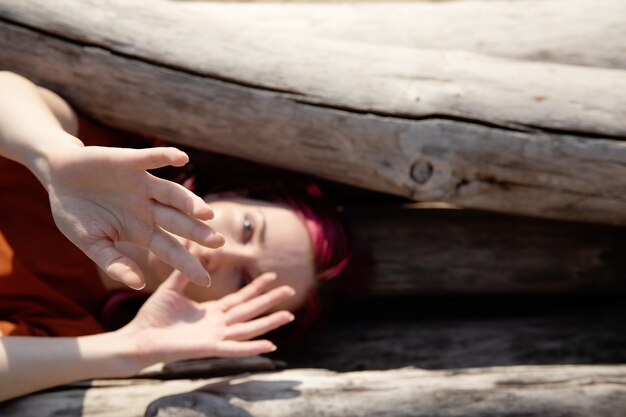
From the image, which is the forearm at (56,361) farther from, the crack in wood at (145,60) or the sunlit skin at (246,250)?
the crack in wood at (145,60)

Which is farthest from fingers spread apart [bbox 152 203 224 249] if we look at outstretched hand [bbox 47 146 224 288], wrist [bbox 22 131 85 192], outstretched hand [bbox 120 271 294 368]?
outstretched hand [bbox 120 271 294 368]

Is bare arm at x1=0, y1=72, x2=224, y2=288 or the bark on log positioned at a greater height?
bare arm at x1=0, y1=72, x2=224, y2=288

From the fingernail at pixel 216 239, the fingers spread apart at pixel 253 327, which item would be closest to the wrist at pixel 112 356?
the fingers spread apart at pixel 253 327

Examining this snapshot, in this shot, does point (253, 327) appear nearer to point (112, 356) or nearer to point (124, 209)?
point (112, 356)

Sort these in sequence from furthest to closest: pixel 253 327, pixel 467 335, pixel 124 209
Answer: pixel 467 335
pixel 253 327
pixel 124 209

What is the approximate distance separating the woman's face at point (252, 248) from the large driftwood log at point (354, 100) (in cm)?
18

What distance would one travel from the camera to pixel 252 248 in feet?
7.03

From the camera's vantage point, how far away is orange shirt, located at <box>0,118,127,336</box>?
2.16m

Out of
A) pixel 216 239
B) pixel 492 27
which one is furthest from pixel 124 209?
pixel 492 27

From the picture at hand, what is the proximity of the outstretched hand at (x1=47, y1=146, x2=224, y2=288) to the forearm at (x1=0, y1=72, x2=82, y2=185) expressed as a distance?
0.22ft

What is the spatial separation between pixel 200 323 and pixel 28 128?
680 millimetres

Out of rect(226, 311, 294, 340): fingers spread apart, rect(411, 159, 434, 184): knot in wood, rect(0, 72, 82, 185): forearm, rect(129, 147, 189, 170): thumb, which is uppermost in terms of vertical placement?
rect(0, 72, 82, 185): forearm

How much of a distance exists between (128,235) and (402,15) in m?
1.29

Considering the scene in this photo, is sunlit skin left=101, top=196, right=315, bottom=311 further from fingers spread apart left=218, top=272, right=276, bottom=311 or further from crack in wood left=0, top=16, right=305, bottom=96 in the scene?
crack in wood left=0, top=16, right=305, bottom=96
